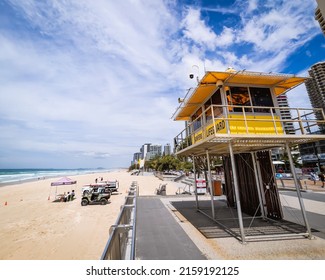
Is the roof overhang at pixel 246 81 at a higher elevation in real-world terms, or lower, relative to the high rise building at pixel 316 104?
lower

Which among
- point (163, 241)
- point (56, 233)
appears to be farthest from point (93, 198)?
point (163, 241)

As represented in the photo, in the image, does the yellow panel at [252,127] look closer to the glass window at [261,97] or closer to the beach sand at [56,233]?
the glass window at [261,97]

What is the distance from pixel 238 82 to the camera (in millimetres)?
8961

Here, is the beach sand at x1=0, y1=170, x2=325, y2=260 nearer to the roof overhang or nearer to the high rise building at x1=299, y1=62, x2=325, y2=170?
the roof overhang

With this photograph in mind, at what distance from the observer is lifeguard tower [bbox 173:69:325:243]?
24.3ft

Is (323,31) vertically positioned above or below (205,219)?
above

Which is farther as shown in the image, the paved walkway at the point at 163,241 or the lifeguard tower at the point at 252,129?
the lifeguard tower at the point at 252,129

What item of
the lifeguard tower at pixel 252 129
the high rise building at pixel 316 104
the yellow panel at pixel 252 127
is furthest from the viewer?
the high rise building at pixel 316 104

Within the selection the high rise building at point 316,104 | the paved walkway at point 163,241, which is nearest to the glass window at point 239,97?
the paved walkway at point 163,241

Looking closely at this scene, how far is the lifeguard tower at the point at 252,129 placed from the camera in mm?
7422
